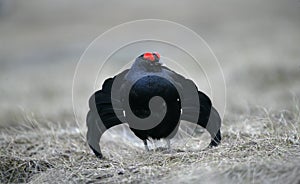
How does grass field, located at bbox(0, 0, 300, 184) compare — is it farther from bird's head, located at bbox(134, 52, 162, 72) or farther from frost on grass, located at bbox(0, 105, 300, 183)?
bird's head, located at bbox(134, 52, 162, 72)

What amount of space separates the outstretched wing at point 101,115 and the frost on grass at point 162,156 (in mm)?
206

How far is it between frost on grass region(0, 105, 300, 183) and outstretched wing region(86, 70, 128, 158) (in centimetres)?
21

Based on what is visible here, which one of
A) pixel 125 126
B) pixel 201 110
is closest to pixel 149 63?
pixel 201 110

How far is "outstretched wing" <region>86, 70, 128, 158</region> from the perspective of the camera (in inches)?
194

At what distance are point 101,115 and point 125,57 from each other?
6.81 meters

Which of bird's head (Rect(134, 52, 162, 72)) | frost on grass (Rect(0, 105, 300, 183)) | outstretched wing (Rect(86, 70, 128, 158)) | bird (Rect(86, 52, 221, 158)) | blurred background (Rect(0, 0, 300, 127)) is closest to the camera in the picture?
frost on grass (Rect(0, 105, 300, 183))

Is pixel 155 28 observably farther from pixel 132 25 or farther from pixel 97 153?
pixel 97 153

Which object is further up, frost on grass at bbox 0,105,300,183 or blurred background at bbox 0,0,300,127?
blurred background at bbox 0,0,300,127

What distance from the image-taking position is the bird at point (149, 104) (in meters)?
4.60

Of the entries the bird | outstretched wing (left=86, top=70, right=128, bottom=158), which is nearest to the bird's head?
the bird

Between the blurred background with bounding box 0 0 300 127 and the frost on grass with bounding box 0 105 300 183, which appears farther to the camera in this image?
the blurred background with bounding box 0 0 300 127

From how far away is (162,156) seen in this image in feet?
15.5

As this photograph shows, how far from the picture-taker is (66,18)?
1588 centimetres

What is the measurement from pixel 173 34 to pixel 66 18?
366 centimetres
